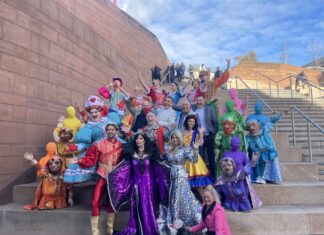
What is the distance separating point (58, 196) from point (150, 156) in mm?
1747

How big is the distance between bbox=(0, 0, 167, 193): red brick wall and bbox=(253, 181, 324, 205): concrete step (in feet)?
14.8

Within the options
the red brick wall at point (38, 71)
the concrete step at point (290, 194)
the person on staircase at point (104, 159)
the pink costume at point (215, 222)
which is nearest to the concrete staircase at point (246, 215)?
the concrete step at point (290, 194)

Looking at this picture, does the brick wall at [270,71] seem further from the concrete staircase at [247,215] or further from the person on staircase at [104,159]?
the person on staircase at [104,159]

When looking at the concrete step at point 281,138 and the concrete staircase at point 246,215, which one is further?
the concrete step at point 281,138

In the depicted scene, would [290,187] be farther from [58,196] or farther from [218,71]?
[218,71]

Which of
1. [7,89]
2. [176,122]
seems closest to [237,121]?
[176,122]

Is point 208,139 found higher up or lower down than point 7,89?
lower down

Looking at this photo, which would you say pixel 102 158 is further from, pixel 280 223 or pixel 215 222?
pixel 280 223

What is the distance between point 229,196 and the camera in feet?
15.6

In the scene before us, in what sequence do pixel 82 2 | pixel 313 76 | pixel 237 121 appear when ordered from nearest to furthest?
pixel 237 121 < pixel 82 2 < pixel 313 76

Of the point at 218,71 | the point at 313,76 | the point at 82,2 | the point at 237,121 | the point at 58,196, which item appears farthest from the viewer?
the point at 313,76

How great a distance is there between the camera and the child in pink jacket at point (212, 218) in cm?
377

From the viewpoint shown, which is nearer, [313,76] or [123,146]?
[123,146]

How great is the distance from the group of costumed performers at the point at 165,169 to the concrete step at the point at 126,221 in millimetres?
187
